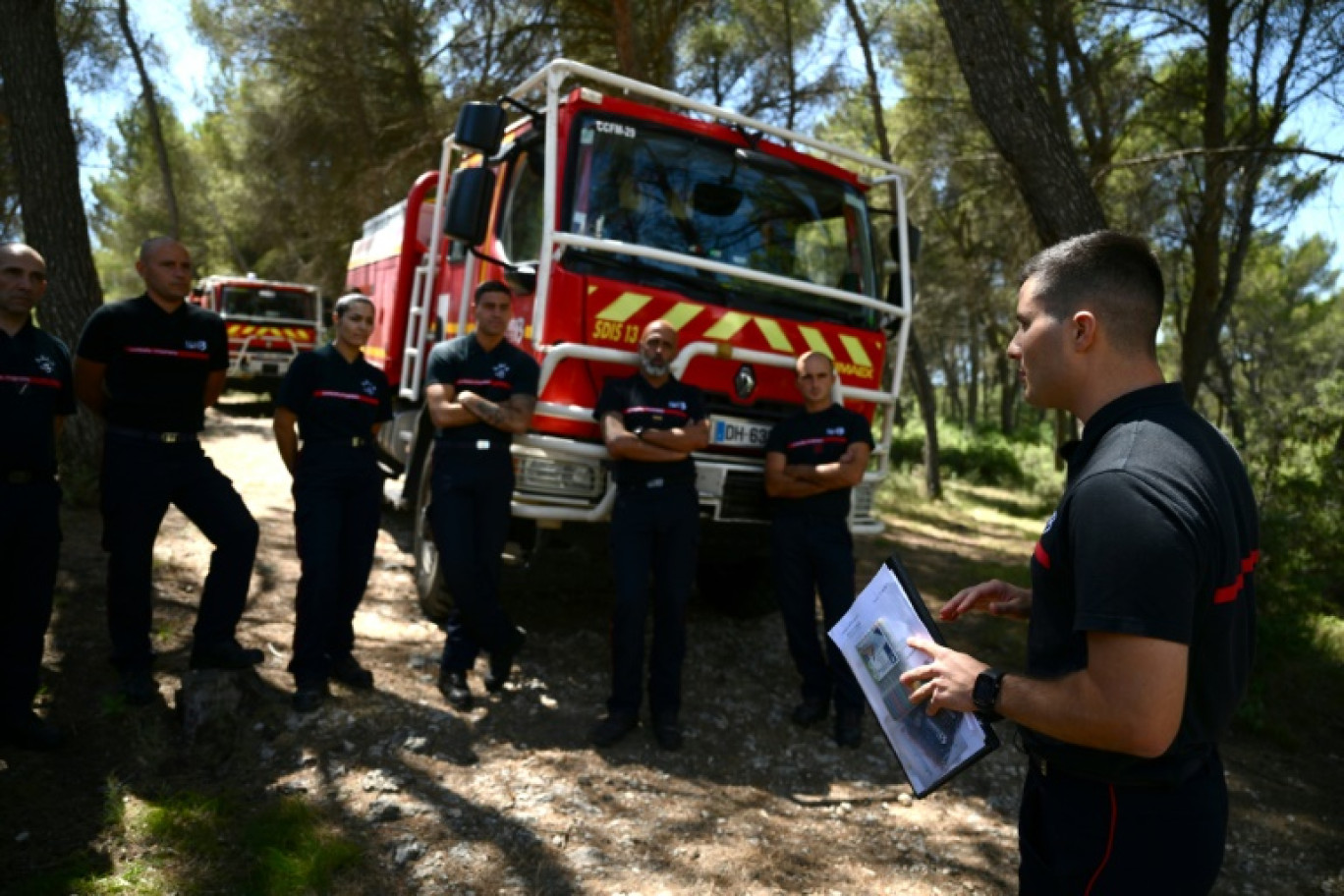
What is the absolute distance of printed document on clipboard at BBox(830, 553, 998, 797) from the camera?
5.85ft

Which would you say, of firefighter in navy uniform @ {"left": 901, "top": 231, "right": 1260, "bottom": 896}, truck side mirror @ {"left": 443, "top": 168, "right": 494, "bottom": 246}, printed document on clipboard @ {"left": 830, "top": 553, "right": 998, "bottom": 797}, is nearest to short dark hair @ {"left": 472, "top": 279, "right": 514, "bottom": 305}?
truck side mirror @ {"left": 443, "top": 168, "right": 494, "bottom": 246}

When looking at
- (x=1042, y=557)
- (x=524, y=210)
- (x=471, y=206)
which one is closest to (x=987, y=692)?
(x=1042, y=557)

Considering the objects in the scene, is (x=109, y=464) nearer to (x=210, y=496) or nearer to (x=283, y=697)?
(x=210, y=496)

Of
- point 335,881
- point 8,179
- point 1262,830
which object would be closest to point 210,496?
point 335,881

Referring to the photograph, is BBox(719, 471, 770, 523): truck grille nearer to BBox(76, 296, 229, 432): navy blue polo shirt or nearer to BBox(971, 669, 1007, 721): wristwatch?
BBox(76, 296, 229, 432): navy blue polo shirt

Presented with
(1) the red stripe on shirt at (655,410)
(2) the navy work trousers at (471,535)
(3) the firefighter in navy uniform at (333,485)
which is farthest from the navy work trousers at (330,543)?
(1) the red stripe on shirt at (655,410)

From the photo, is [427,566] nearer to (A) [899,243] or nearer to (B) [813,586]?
(B) [813,586]

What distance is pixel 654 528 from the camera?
4.49m

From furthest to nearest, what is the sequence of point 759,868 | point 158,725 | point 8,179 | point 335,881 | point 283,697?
point 8,179 → point 283,697 → point 158,725 → point 759,868 → point 335,881

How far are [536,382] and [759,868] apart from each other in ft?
7.45

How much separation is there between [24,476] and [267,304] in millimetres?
13363

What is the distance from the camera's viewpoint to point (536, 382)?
4.52 m

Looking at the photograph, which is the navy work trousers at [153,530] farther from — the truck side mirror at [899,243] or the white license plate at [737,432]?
the truck side mirror at [899,243]

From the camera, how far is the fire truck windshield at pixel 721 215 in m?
4.80
